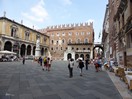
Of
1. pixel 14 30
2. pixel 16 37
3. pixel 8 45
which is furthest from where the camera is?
pixel 16 37

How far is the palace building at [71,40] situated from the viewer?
157 feet

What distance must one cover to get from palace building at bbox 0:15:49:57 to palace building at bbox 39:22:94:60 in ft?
33.1

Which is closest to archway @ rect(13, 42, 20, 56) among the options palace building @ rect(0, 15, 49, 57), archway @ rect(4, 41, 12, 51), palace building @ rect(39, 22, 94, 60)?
palace building @ rect(0, 15, 49, 57)

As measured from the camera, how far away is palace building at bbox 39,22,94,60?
47875 mm

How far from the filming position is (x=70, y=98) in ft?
14.2

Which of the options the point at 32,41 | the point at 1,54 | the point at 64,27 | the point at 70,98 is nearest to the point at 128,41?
the point at 70,98

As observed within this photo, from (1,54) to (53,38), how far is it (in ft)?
107

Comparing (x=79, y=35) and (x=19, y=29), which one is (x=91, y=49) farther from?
(x=19, y=29)

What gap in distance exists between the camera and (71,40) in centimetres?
5325

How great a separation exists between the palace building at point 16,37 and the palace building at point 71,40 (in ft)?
33.1

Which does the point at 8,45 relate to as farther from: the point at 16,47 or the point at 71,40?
the point at 71,40

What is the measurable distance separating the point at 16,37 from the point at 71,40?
23.2m

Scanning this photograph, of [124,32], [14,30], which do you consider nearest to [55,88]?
[124,32]

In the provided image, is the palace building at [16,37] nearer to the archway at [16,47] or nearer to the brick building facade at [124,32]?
the archway at [16,47]
